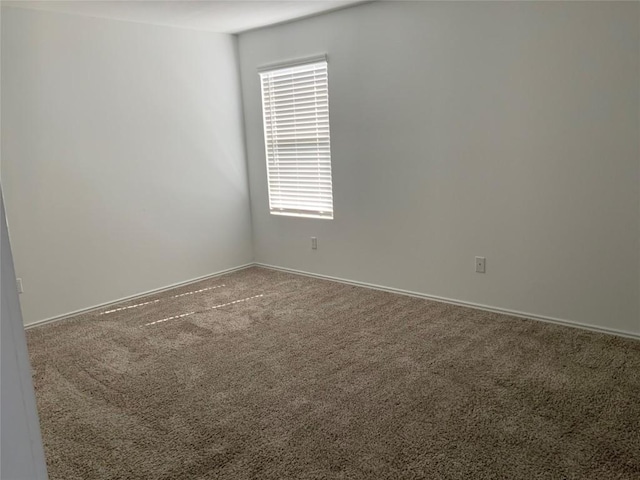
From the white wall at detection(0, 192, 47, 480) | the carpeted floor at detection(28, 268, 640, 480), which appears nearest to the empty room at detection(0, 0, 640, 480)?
the carpeted floor at detection(28, 268, 640, 480)

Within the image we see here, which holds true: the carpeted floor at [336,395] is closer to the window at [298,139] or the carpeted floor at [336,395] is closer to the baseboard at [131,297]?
the baseboard at [131,297]

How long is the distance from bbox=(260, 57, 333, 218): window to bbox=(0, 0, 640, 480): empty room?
0.9 inches

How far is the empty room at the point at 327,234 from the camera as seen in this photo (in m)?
2.39

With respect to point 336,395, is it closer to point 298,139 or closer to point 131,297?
point 131,297

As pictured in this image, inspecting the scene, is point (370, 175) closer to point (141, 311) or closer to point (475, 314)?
point (475, 314)

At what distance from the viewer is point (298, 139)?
4859 mm

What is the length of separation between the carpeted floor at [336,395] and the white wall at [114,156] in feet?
1.96

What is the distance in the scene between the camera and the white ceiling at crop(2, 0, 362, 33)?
12.1ft

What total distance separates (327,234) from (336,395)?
A: 7.47 ft

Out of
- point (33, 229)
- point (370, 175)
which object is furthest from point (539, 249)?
point (33, 229)

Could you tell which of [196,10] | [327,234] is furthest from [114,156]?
[327,234]

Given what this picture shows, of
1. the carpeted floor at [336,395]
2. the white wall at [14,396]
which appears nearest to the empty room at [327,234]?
the carpeted floor at [336,395]

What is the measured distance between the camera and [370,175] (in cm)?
434

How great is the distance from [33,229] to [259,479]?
9.49ft
